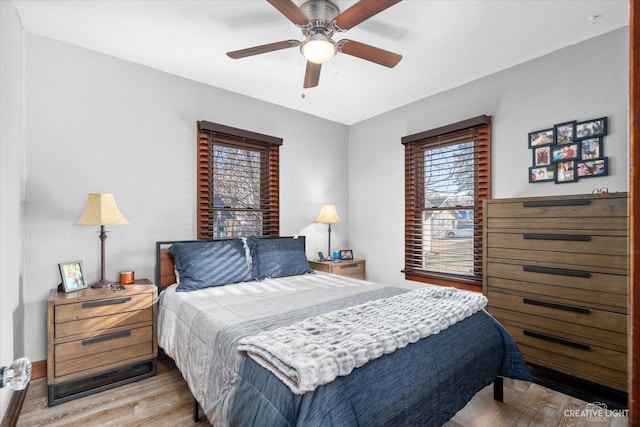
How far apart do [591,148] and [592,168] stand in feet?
0.51

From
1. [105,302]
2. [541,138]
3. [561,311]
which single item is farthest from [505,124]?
[105,302]

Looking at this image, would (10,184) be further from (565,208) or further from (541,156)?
(541,156)

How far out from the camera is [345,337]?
1410 mm

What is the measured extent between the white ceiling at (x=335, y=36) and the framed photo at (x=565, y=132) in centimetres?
65

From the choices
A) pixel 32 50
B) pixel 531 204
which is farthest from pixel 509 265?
pixel 32 50

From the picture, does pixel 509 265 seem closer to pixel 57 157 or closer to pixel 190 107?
pixel 190 107

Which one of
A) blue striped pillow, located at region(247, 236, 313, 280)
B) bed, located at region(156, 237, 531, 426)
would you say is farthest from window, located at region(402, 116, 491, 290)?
blue striped pillow, located at region(247, 236, 313, 280)

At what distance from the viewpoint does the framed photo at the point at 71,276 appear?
2350mm

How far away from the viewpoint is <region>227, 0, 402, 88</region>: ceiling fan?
1.79 meters

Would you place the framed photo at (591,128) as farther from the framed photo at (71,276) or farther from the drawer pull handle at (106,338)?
the framed photo at (71,276)

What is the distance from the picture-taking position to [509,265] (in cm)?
257

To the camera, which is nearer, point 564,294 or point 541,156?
point 564,294

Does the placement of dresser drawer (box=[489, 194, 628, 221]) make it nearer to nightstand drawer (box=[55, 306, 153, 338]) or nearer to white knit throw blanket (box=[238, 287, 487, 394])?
white knit throw blanket (box=[238, 287, 487, 394])

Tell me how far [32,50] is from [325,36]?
2258mm
